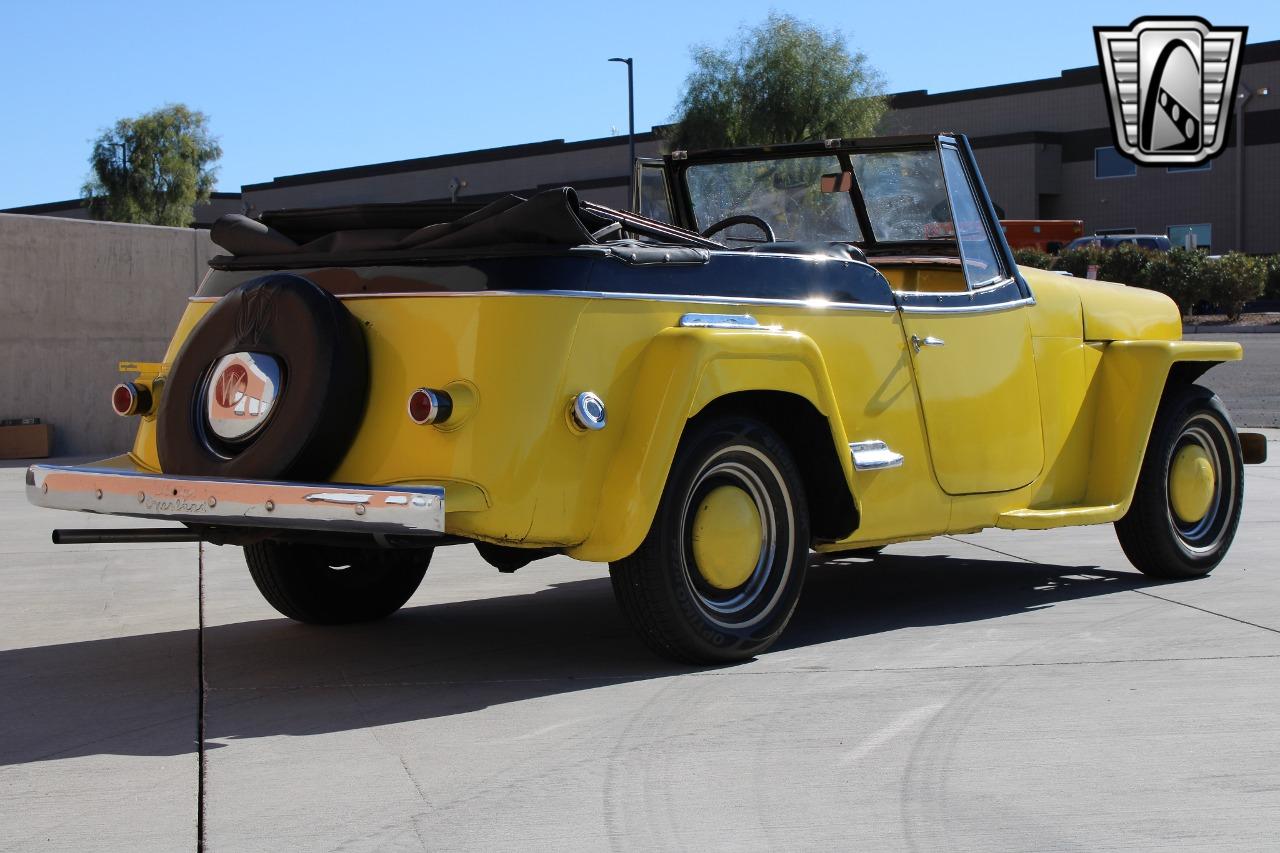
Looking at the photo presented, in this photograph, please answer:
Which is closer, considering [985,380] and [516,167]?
[985,380]

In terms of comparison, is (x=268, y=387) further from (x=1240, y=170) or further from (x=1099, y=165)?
(x=1099, y=165)

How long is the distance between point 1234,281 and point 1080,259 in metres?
4.03

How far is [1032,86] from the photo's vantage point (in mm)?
49844

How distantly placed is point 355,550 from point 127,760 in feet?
6.57

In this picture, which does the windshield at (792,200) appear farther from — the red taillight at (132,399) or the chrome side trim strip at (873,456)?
the red taillight at (132,399)

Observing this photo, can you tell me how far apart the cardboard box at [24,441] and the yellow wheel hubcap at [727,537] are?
10525 millimetres

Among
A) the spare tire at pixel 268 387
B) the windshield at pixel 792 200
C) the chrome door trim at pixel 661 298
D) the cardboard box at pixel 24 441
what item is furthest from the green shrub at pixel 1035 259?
the spare tire at pixel 268 387

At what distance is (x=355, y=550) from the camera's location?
20.1ft

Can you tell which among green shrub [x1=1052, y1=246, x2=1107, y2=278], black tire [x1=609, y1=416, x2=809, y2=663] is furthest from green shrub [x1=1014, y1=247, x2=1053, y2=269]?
black tire [x1=609, y1=416, x2=809, y2=663]

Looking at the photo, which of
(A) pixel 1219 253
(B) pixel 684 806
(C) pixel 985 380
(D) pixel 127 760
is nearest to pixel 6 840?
(D) pixel 127 760

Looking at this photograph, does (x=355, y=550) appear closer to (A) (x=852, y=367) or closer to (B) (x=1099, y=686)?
(A) (x=852, y=367)

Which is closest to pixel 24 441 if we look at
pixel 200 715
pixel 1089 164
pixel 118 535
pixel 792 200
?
pixel 792 200

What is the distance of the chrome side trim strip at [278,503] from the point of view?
176 inches

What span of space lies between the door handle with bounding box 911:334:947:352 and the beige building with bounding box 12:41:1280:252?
39.0 m
